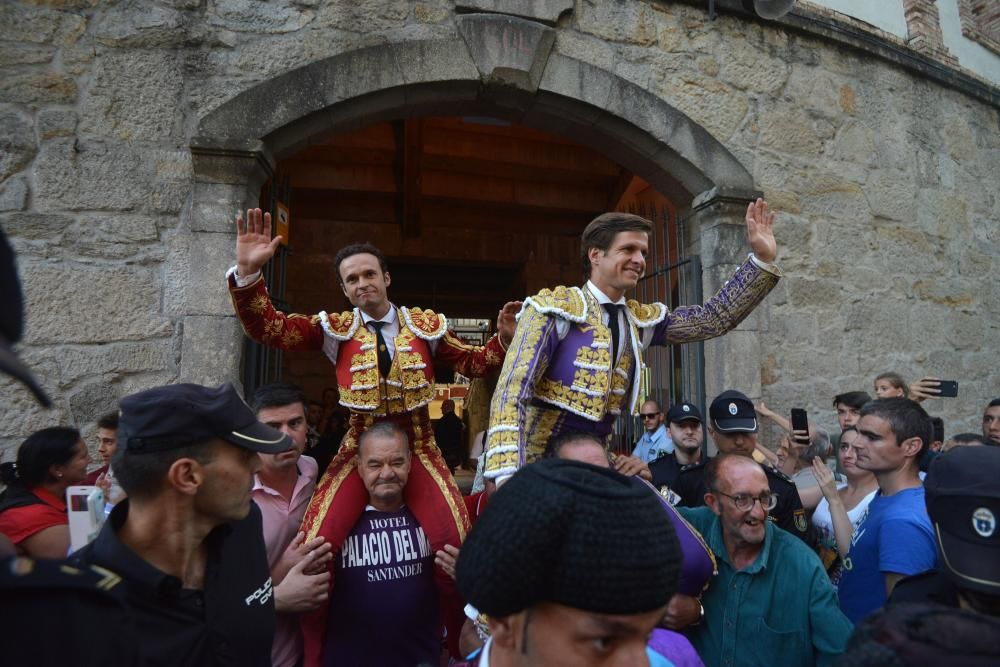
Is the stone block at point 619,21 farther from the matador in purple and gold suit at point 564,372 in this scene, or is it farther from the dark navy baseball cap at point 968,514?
the dark navy baseball cap at point 968,514

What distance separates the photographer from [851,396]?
4301 millimetres

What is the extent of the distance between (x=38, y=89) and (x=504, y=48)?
9.85 feet

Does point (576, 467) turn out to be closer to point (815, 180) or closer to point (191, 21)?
point (191, 21)

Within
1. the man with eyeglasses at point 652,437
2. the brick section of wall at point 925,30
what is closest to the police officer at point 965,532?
the man with eyeglasses at point 652,437

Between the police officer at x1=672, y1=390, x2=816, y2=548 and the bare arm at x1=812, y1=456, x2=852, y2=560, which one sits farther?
the police officer at x1=672, y1=390, x2=816, y2=548

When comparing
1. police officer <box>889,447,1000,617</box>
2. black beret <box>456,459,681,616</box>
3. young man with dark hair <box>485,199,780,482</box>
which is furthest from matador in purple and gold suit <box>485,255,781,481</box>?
police officer <box>889,447,1000,617</box>

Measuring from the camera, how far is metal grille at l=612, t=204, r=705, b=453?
5039 millimetres

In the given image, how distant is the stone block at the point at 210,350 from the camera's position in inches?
156

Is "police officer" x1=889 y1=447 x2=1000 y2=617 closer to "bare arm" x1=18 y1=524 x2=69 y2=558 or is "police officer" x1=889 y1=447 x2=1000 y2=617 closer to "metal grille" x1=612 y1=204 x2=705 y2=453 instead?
"metal grille" x1=612 y1=204 x2=705 y2=453

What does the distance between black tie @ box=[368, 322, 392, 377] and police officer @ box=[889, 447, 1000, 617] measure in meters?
2.11

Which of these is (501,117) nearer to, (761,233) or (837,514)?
(761,233)

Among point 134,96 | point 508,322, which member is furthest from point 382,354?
point 134,96

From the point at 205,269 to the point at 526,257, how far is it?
631cm

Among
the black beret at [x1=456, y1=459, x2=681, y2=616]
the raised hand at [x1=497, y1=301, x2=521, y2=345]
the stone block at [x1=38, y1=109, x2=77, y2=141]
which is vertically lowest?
the black beret at [x1=456, y1=459, x2=681, y2=616]
